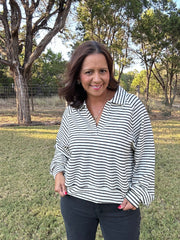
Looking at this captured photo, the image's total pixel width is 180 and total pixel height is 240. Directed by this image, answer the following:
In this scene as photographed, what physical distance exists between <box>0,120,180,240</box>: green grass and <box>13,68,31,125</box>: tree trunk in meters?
2.94

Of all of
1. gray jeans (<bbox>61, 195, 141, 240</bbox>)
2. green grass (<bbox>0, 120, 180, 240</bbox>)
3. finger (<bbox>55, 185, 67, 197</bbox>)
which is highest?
finger (<bbox>55, 185, 67, 197</bbox>)

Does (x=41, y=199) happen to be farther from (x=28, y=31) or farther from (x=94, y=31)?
(x=94, y=31)

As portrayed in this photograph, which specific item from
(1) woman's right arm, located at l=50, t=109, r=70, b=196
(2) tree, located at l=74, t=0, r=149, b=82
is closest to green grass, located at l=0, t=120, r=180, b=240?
(1) woman's right arm, located at l=50, t=109, r=70, b=196

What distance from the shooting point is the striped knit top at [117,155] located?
1063mm

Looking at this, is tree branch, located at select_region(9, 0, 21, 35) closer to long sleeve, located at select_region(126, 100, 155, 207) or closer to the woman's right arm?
the woman's right arm

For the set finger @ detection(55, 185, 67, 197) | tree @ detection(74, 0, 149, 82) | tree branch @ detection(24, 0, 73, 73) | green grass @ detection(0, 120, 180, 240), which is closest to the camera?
finger @ detection(55, 185, 67, 197)

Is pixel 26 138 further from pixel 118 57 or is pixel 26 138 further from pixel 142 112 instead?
pixel 118 57

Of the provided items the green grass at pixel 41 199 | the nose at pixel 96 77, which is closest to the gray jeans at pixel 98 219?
the nose at pixel 96 77

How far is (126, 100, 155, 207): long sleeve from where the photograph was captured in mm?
1043

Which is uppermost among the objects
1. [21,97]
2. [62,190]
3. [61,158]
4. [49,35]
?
[49,35]

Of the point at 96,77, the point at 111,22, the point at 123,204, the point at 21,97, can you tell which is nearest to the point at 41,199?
the point at 123,204

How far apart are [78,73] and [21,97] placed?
23.5 ft

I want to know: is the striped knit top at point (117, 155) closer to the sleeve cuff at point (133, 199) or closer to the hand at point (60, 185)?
the sleeve cuff at point (133, 199)

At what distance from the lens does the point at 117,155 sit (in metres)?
1.07
